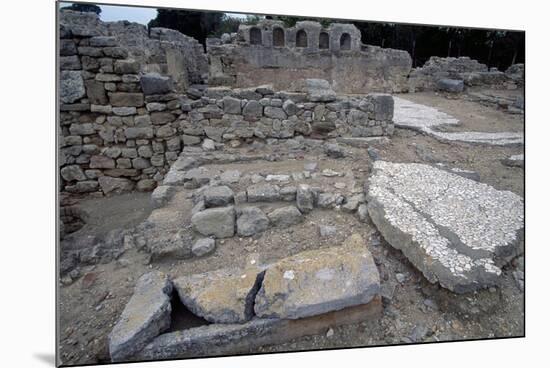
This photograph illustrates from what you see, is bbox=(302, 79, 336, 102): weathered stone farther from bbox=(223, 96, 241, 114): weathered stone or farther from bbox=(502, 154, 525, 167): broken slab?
bbox=(502, 154, 525, 167): broken slab

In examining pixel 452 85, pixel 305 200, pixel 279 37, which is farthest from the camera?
pixel 279 37

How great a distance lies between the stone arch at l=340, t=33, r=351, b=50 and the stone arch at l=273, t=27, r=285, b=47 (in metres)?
2.22

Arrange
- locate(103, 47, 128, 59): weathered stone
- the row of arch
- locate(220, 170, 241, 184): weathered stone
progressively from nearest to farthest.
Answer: locate(220, 170, 241, 184): weathered stone, locate(103, 47, 128, 59): weathered stone, the row of arch

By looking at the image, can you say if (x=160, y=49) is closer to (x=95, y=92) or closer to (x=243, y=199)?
(x=95, y=92)

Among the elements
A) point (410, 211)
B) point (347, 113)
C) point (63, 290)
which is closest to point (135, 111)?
point (63, 290)

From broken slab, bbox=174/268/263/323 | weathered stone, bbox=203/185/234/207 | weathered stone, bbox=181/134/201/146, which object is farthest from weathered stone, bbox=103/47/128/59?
broken slab, bbox=174/268/263/323

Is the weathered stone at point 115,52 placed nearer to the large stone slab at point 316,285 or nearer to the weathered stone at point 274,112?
the weathered stone at point 274,112

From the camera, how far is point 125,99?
4160 millimetres

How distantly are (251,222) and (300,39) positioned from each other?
404 inches

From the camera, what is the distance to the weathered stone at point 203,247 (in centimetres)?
244

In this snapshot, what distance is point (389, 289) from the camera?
83.0 inches

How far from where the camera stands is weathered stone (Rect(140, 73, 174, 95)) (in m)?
4.14

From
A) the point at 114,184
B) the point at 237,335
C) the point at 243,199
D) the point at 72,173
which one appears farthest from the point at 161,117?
the point at 237,335

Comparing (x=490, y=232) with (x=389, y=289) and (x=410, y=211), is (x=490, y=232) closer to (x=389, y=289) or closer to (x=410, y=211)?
(x=410, y=211)
